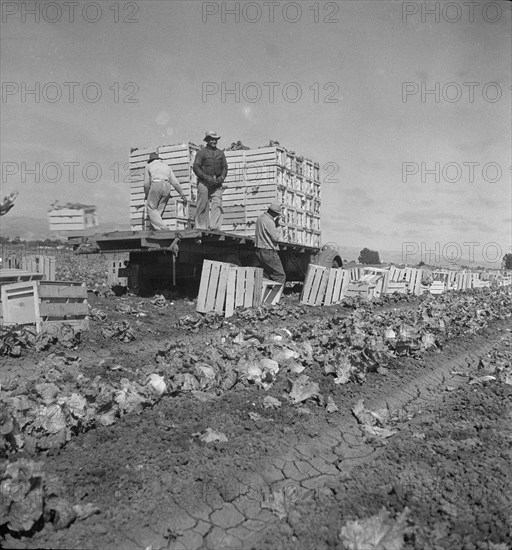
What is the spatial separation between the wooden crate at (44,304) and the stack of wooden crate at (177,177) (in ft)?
18.8

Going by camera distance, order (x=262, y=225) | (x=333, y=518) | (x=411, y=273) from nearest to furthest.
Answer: (x=333, y=518), (x=262, y=225), (x=411, y=273)

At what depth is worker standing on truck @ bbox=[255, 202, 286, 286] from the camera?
11.2 m

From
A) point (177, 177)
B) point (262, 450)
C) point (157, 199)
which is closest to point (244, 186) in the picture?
point (177, 177)

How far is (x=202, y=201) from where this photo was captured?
11.5 metres

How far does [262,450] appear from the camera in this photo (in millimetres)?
3381

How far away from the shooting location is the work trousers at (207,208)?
11.5 metres

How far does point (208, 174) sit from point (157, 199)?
4.62ft

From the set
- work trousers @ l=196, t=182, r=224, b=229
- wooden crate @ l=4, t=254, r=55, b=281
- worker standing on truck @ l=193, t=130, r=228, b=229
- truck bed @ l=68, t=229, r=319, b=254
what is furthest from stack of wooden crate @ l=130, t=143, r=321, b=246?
wooden crate @ l=4, t=254, r=55, b=281

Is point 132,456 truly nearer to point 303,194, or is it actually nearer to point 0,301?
point 0,301

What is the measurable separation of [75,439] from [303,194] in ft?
41.2

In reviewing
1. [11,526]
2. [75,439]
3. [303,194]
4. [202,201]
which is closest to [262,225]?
[202,201]

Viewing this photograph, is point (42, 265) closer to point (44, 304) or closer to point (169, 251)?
point (169, 251)

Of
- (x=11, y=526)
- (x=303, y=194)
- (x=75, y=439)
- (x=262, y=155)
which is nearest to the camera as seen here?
(x=11, y=526)

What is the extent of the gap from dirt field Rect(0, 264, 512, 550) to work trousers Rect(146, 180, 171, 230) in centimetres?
495
